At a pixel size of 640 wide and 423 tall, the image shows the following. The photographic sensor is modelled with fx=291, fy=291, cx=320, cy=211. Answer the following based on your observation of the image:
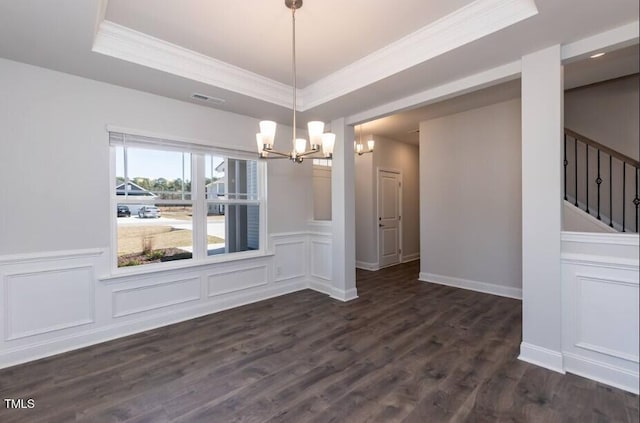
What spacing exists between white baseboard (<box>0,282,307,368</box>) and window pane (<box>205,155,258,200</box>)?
1.36 meters

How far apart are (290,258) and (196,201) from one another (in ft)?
5.40

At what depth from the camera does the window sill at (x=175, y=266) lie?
3000 mm

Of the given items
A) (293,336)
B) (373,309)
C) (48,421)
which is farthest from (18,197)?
(373,309)

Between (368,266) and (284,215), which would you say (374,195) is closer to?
(368,266)

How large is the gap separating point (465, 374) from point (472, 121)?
3.66 meters

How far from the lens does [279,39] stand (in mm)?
2637

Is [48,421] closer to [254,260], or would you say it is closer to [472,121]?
[254,260]

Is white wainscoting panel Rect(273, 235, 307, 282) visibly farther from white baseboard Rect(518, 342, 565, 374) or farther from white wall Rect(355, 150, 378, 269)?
white baseboard Rect(518, 342, 565, 374)

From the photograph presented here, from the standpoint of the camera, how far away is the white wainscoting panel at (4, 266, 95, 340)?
2.50 meters

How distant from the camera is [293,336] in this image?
9.77 feet

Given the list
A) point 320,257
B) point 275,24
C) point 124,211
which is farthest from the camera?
point 320,257

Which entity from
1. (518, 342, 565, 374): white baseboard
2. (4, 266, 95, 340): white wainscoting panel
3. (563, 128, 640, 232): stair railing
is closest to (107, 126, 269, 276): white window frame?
(4, 266, 95, 340): white wainscoting panel

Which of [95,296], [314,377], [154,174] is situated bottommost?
[314,377]

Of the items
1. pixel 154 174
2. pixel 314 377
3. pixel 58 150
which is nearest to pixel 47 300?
pixel 58 150
